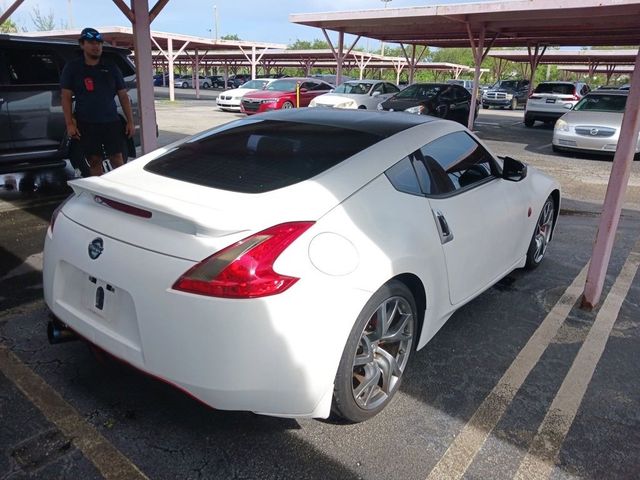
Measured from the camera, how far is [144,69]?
20.1ft

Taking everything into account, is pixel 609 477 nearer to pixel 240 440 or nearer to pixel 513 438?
pixel 513 438

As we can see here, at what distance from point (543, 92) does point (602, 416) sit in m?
19.6

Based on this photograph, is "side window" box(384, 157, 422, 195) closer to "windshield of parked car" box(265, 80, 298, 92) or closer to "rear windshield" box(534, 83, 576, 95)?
"windshield of parked car" box(265, 80, 298, 92)

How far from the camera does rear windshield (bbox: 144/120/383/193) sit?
7.95 ft

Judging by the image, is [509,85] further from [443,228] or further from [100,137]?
[443,228]

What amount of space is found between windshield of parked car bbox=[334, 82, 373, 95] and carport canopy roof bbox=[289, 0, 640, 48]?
187 cm

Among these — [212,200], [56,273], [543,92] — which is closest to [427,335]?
[212,200]

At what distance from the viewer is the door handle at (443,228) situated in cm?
266

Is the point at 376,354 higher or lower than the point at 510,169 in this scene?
lower

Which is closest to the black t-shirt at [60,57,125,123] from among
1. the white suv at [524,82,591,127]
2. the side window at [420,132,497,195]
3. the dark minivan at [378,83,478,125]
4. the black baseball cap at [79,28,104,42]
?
the black baseball cap at [79,28,104,42]

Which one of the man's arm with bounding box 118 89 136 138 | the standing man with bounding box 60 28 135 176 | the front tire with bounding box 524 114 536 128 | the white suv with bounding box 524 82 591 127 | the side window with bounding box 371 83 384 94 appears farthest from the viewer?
the front tire with bounding box 524 114 536 128

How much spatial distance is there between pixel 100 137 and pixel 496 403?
4547 millimetres

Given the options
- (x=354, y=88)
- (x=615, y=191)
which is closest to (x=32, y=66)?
(x=615, y=191)

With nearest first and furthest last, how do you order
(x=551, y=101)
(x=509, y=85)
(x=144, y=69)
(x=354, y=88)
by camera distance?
(x=144, y=69) → (x=354, y=88) → (x=551, y=101) → (x=509, y=85)
